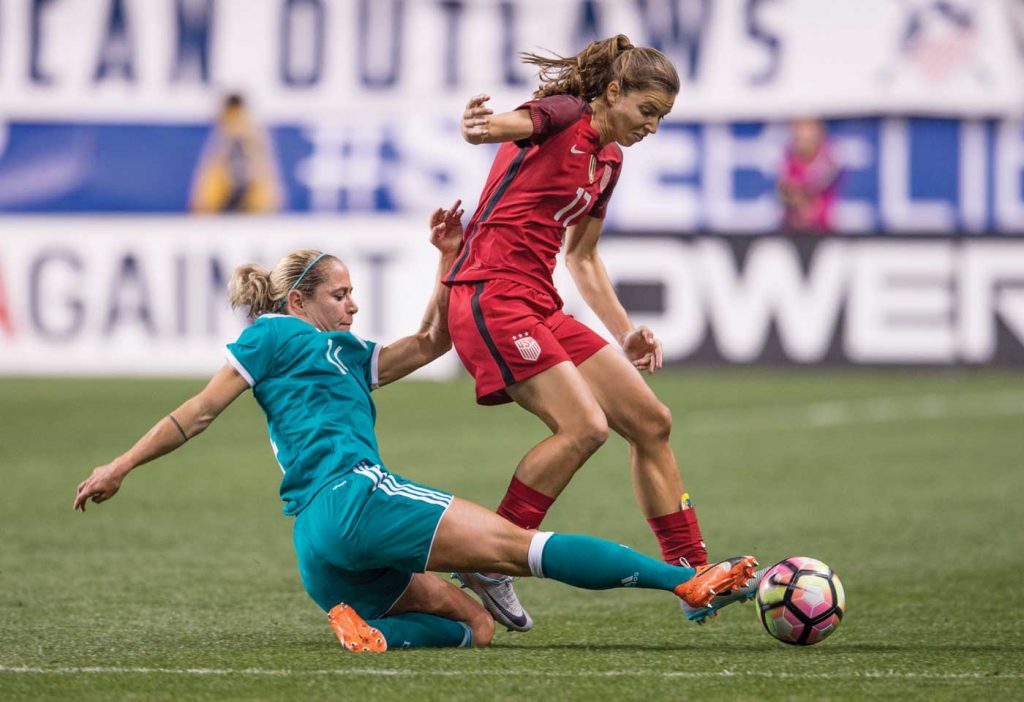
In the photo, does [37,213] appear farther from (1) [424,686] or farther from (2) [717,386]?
(1) [424,686]

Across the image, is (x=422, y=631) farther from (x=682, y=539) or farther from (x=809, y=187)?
(x=809, y=187)

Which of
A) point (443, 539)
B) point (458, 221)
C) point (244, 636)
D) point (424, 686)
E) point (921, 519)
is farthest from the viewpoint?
point (921, 519)

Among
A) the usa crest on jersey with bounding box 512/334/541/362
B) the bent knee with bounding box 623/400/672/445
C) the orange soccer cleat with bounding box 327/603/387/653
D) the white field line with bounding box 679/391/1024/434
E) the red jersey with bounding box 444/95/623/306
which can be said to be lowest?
the white field line with bounding box 679/391/1024/434

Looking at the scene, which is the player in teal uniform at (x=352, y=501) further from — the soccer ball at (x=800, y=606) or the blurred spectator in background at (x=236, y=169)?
the blurred spectator in background at (x=236, y=169)

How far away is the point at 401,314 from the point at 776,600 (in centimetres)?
1231

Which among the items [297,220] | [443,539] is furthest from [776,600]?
[297,220]

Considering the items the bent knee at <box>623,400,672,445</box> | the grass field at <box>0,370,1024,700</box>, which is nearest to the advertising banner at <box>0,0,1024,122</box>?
the grass field at <box>0,370,1024,700</box>

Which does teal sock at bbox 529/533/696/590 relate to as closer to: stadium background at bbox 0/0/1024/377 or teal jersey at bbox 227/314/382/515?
teal jersey at bbox 227/314/382/515

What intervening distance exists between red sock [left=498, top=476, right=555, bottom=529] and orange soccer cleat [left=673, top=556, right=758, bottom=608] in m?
0.68

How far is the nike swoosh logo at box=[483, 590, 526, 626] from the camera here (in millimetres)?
5988

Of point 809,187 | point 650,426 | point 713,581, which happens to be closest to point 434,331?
point 650,426

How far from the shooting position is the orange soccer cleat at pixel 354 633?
18.3 feet

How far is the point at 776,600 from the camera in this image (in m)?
5.73

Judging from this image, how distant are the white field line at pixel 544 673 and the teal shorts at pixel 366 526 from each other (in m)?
0.42
